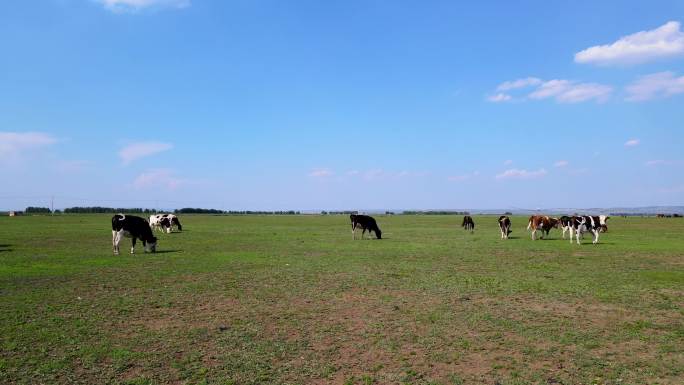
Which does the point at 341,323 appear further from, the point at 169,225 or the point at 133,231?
the point at 169,225

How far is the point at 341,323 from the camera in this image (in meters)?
9.00

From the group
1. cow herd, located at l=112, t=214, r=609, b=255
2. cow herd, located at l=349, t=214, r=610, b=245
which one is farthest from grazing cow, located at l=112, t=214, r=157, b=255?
cow herd, located at l=349, t=214, r=610, b=245

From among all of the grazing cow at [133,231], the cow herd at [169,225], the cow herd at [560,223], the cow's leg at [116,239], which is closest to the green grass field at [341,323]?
the cow's leg at [116,239]

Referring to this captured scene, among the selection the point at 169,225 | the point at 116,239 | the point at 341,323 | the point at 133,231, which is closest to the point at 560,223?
the point at 133,231

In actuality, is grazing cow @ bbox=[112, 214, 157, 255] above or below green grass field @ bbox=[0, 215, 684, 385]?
above

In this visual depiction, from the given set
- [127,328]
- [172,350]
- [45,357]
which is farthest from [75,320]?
[172,350]

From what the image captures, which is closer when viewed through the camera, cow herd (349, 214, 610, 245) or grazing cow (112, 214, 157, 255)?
grazing cow (112, 214, 157, 255)

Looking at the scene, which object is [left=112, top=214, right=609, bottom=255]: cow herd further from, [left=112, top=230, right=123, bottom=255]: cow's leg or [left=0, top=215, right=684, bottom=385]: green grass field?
[left=0, top=215, right=684, bottom=385]: green grass field

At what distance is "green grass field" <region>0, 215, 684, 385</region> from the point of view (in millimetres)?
6480

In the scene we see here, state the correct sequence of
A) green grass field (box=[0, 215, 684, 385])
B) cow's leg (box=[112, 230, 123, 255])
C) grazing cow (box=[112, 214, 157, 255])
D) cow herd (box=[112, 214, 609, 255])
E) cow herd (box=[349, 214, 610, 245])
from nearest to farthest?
green grass field (box=[0, 215, 684, 385])
cow's leg (box=[112, 230, 123, 255])
grazing cow (box=[112, 214, 157, 255])
cow herd (box=[112, 214, 609, 255])
cow herd (box=[349, 214, 610, 245])

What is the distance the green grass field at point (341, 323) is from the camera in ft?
21.3

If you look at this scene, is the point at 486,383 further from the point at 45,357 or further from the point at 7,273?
the point at 7,273

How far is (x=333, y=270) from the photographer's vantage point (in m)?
15.8

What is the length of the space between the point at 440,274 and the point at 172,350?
957 cm
